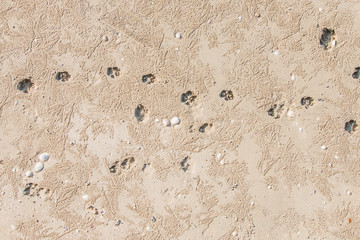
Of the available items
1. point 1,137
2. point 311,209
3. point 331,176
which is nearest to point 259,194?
point 311,209

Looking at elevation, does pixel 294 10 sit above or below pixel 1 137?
above

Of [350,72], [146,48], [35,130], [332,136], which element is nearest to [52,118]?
[35,130]

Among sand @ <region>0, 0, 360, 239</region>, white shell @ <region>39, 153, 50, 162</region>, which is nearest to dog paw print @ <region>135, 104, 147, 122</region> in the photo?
sand @ <region>0, 0, 360, 239</region>

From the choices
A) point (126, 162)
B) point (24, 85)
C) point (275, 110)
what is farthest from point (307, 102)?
point (24, 85)

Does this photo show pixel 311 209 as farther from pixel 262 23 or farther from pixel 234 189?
pixel 262 23

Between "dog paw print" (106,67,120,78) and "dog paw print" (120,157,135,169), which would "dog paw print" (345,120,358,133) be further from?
"dog paw print" (106,67,120,78)

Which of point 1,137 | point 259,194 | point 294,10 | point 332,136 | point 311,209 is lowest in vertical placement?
point 311,209

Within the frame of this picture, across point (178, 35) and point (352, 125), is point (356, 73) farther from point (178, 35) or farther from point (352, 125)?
point (178, 35)
